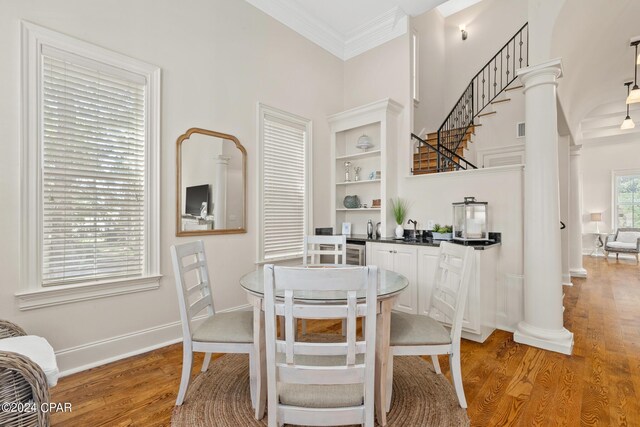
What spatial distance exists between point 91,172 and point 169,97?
3.19ft

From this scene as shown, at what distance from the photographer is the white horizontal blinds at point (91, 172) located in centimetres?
232

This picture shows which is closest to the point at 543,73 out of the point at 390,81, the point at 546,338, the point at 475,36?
the point at 390,81

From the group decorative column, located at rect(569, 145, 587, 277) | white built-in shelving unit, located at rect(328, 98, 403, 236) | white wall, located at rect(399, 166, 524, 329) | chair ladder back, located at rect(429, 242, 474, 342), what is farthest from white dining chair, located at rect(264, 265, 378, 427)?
decorative column, located at rect(569, 145, 587, 277)

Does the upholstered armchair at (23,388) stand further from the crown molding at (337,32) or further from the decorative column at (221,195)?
the crown molding at (337,32)

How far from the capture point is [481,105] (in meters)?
6.27

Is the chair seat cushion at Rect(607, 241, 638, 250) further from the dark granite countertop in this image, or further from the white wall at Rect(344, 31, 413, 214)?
the white wall at Rect(344, 31, 413, 214)

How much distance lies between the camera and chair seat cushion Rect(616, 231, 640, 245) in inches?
318

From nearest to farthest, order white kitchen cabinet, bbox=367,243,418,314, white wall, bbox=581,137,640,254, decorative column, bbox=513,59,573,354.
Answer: decorative column, bbox=513,59,573,354, white kitchen cabinet, bbox=367,243,418,314, white wall, bbox=581,137,640,254

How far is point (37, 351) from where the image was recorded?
1542 millimetres

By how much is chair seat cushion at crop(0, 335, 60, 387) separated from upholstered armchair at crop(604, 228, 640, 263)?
1107cm

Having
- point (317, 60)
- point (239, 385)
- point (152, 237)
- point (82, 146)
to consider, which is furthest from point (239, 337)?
point (317, 60)

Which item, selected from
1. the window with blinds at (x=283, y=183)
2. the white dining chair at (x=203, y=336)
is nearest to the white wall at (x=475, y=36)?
the window with blinds at (x=283, y=183)

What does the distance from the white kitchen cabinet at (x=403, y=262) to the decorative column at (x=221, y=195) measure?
70.1 inches

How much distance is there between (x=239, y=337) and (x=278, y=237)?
2.05 meters
